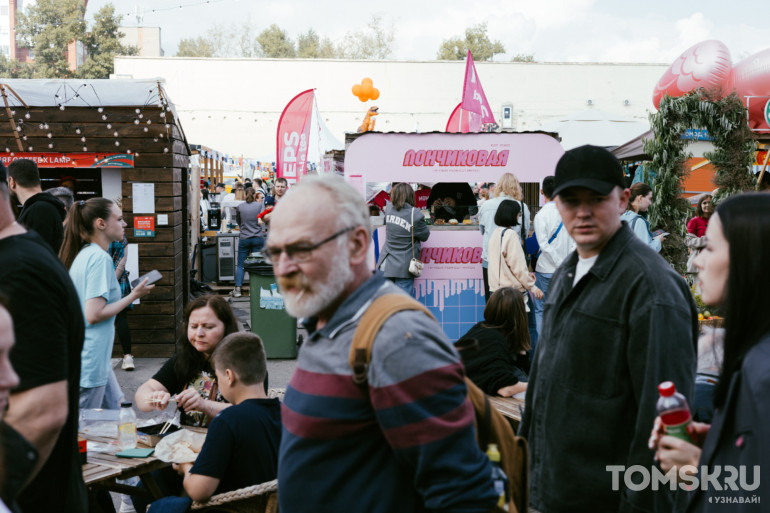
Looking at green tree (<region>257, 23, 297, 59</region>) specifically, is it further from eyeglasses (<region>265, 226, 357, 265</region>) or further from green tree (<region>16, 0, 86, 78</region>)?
eyeglasses (<region>265, 226, 357, 265</region>)

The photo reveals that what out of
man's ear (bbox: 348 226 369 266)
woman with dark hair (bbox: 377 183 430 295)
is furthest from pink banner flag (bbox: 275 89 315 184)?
man's ear (bbox: 348 226 369 266)

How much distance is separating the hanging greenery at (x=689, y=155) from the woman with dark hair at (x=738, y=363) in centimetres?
706

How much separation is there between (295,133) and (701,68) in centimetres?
738

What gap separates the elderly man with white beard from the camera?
1590mm

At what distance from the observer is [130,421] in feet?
13.0

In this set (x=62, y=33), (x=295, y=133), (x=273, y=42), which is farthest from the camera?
(x=273, y=42)

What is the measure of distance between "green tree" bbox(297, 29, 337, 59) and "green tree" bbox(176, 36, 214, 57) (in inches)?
327

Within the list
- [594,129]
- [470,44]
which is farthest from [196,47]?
[594,129]

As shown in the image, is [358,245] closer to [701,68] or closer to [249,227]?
[249,227]

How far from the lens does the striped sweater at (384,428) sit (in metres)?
1.59

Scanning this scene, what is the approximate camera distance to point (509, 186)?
8273 millimetres

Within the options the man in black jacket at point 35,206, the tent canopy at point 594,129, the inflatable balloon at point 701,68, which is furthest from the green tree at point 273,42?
the man in black jacket at point 35,206

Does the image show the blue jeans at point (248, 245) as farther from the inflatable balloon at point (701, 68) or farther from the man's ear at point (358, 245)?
the man's ear at point (358, 245)

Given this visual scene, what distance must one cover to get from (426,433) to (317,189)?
653mm
